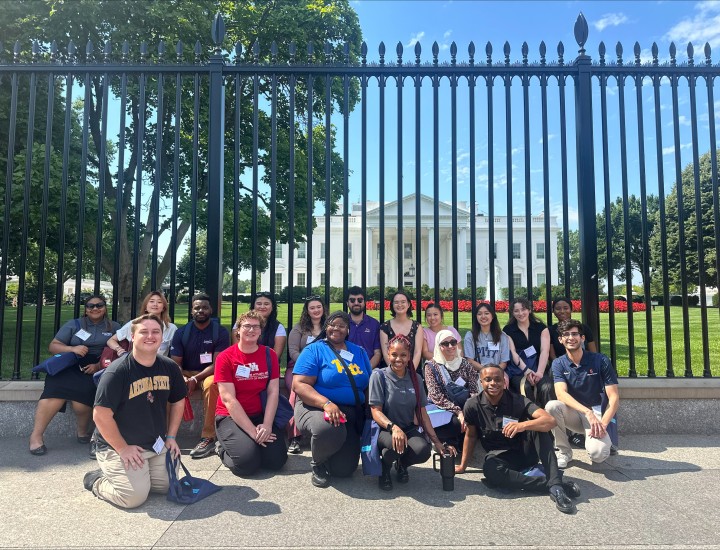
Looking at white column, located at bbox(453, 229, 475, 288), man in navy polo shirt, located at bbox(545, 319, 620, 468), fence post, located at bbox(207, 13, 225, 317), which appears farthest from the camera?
white column, located at bbox(453, 229, 475, 288)

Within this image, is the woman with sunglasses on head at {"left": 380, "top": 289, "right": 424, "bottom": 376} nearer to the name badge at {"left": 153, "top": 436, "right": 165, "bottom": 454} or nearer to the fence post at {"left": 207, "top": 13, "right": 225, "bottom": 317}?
the fence post at {"left": 207, "top": 13, "right": 225, "bottom": 317}

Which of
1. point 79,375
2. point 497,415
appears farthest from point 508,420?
point 79,375

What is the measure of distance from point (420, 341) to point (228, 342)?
2.13 meters

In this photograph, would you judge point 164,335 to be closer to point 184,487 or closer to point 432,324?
point 184,487

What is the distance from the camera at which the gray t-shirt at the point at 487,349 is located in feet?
17.9

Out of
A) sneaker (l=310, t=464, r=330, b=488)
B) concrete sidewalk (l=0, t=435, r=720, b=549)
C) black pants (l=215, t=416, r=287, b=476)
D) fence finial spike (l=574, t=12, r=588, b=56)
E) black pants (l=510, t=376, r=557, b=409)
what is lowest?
concrete sidewalk (l=0, t=435, r=720, b=549)

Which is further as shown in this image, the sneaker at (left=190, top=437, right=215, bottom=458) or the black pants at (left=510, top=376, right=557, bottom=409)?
the black pants at (left=510, top=376, right=557, bottom=409)

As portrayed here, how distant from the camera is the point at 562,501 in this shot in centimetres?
360

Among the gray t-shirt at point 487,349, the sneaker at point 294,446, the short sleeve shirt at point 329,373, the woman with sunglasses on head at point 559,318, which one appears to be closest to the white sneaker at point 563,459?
the gray t-shirt at point 487,349

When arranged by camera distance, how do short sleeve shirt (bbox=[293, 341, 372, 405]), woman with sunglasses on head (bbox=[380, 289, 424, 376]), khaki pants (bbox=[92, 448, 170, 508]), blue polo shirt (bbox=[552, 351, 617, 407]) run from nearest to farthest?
khaki pants (bbox=[92, 448, 170, 508]) < short sleeve shirt (bbox=[293, 341, 372, 405]) < blue polo shirt (bbox=[552, 351, 617, 407]) < woman with sunglasses on head (bbox=[380, 289, 424, 376])

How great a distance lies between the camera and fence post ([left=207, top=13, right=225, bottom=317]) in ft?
19.1

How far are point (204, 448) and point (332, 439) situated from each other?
1554 mm

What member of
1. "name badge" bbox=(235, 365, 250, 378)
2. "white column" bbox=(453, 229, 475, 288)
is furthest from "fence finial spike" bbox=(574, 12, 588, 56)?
"white column" bbox=(453, 229, 475, 288)

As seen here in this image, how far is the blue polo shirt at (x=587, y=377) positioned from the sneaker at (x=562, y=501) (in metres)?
1.29
